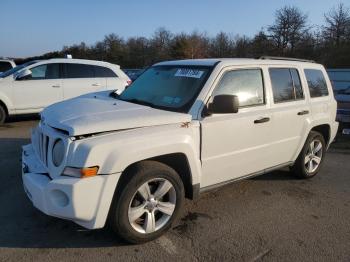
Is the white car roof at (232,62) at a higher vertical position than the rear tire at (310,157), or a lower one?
higher

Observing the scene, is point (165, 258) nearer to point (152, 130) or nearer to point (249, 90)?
point (152, 130)

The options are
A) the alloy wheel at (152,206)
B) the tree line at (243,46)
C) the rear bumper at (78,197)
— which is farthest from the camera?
the tree line at (243,46)

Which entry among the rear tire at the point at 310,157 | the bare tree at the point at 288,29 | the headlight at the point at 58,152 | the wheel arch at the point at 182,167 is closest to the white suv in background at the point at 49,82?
the rear tire at the point at 310,157

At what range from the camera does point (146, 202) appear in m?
3.77

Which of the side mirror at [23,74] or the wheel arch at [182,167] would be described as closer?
the wheel arch at [182,167]

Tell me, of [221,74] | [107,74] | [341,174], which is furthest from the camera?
[107,74]

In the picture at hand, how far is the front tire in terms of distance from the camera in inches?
A: 139

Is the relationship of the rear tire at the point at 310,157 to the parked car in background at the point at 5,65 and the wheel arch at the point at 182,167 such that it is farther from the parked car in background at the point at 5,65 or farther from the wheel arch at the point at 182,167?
the parked car in background at the point at 5,65

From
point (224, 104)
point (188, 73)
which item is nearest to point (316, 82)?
point (188, 73)

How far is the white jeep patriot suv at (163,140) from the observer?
3.37m

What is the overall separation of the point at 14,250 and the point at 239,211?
8.17 feet

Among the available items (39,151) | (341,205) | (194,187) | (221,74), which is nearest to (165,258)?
(194,187)

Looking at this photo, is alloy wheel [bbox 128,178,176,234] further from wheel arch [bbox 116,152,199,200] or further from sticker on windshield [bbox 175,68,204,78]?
sticker on windshield [bbox 175,68,204,78]

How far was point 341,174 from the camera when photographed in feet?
21.0
